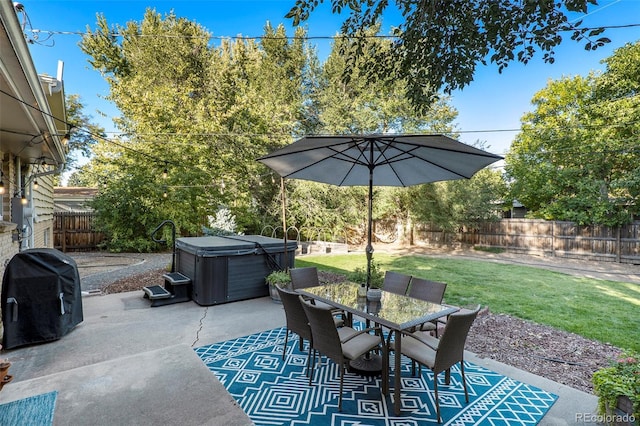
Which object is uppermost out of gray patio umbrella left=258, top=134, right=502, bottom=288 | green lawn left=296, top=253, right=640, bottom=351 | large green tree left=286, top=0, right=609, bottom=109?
large green tree left=286, top=0, right=609, bottom=109

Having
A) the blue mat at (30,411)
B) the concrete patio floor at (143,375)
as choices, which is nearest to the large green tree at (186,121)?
the concrete patio floor at (143,375)

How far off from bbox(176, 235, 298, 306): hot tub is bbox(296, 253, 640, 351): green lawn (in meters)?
3.12

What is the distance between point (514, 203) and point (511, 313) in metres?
15.5

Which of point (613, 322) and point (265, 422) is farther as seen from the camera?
point (613, 322)

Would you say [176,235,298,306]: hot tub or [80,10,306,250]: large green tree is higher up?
[80,10,306,250]: large green tree

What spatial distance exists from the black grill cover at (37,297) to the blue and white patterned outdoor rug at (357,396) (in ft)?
6.05

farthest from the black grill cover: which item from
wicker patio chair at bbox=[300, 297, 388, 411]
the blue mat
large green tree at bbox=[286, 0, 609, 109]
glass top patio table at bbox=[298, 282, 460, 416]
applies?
large green tree at bbox=[286, 0, 609, 109]

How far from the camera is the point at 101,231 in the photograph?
39.1 feet

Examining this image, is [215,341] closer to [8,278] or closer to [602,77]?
[8,278]

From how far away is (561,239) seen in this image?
38.6ft

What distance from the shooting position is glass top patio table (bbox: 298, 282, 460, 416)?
247cm

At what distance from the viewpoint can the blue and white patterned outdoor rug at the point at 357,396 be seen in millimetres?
2377

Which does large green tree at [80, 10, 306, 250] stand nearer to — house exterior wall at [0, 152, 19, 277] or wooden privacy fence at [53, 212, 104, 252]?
wooden privacy fence at [53, 212, 104, 252]

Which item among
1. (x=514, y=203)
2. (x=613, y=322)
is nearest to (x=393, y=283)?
(x=613, y=322)
